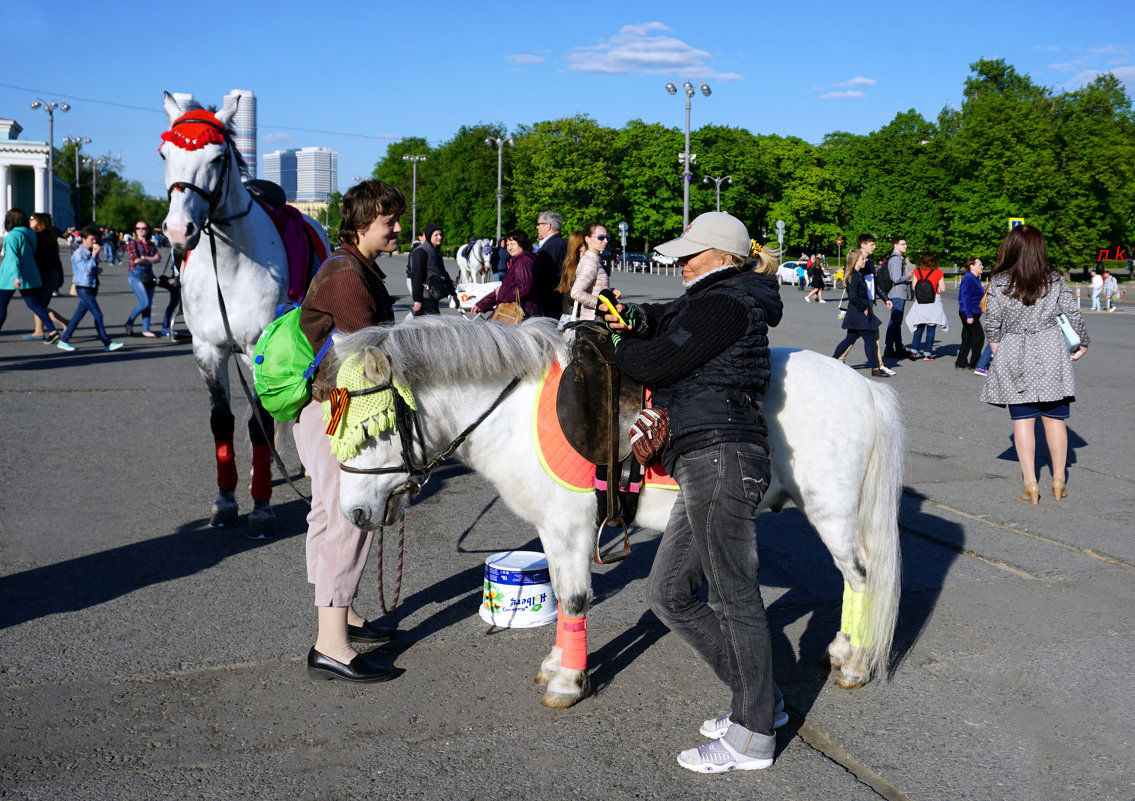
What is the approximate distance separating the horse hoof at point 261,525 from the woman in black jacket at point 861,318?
1052 centimetres

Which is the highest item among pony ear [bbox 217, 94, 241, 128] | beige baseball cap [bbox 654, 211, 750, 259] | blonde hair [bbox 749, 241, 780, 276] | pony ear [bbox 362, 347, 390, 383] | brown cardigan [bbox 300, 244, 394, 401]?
pony ear [bbox 217, 94, 241, 128]

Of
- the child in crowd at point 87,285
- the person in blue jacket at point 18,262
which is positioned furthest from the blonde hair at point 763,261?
the child in crowd at point 87,285

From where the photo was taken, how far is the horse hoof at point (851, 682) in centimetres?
420

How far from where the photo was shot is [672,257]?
12.1ft

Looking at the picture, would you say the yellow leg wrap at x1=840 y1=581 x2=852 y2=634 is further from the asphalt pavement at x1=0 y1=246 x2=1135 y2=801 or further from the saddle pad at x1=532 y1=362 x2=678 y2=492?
the saddle pad at x1=532 y1=362 x2=678 y2=492

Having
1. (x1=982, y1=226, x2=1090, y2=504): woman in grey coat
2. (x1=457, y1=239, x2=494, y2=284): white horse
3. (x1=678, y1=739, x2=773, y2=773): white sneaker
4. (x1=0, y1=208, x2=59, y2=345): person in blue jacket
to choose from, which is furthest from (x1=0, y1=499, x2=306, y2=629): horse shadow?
(x1=457, y1=239, x2=494, y2=284): white horse

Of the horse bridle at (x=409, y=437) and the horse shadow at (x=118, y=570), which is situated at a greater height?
the horse bridle at (x=409, y=437)

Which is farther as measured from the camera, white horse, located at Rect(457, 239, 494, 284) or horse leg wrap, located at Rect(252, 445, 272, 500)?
white horse, located at Rect(457, 239, 494, 284)

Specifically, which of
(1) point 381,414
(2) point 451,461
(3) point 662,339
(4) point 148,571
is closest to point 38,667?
(4) point 148,571

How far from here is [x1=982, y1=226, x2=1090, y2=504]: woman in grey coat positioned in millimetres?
7598

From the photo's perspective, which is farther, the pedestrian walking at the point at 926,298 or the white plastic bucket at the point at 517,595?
the pedestrian walking at the point at 926,298

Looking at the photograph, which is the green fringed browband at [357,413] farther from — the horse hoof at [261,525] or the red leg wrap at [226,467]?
the red leg wrap at [226,467]

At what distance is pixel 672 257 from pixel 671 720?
1845mm

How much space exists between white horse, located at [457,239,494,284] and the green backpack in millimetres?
20836
